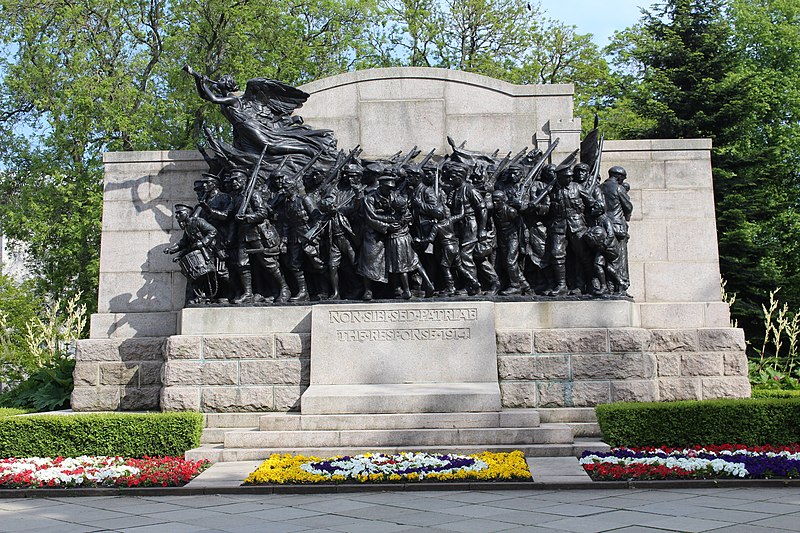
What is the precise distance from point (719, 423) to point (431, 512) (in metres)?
5.72

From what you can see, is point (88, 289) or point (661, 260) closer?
point (661, 260)

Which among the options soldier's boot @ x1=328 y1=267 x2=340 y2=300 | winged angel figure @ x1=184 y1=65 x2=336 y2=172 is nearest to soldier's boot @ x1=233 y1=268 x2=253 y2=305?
soldier's boot @ x1=328 y1=267 x2=340 y2=300

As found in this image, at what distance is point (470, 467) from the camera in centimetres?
1122

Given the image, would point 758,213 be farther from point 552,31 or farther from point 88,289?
point 88,289

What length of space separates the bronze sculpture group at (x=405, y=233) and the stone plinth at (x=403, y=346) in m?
0.47

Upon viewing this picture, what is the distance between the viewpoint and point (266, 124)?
17391mm

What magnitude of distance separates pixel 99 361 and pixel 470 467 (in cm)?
905

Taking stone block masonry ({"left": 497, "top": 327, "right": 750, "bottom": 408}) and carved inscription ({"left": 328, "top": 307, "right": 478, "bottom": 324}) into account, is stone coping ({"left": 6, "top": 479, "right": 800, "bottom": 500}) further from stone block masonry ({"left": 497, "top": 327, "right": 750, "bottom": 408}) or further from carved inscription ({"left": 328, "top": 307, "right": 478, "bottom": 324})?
carved inscription ({"left": 328, "top": 307, "right": 478, "bottom": 324})

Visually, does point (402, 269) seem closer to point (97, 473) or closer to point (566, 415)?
point (566, 415)

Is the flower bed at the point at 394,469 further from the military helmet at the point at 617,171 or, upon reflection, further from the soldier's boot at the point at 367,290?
the military helmet at the point at 617,171

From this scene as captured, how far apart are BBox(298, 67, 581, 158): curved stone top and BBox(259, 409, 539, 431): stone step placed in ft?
20.9

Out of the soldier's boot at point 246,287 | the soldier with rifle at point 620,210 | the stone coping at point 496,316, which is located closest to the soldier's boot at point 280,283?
the stone coping at point 496,316

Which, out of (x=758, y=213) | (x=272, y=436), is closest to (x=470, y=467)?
(x=272, y=436)

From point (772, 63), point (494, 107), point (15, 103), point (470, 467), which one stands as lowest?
point (470, 467)
